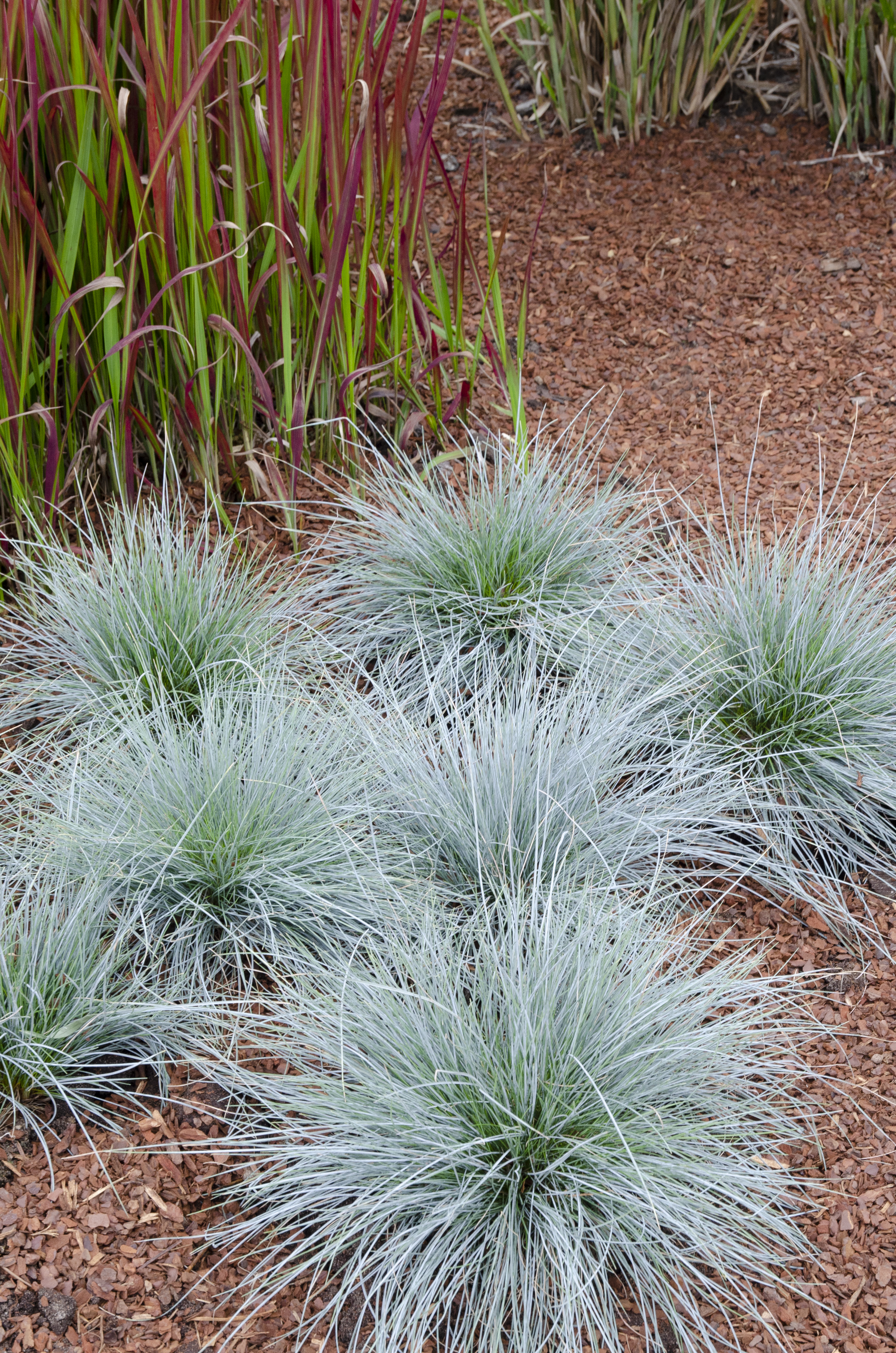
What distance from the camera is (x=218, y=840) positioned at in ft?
6.32

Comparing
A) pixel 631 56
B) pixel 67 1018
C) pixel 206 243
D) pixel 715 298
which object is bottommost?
pixel 67 1018

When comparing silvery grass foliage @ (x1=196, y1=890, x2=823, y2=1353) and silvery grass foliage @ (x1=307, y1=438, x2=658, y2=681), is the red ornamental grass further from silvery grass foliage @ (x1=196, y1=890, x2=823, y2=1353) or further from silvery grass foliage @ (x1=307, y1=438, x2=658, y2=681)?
silvery grass foliage @ (x1=196, y1=890, x2=823, y2=1353)

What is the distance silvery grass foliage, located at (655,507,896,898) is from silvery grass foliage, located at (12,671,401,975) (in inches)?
26.2

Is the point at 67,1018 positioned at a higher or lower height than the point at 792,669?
lower

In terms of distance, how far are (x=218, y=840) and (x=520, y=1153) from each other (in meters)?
0.70

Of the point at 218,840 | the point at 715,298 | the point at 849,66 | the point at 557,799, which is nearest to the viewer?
the point at 218,840

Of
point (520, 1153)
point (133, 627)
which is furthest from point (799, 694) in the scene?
point (133, 627)

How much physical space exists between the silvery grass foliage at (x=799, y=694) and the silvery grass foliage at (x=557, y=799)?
7 cm

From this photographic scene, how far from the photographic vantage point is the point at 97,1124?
5.64 ft

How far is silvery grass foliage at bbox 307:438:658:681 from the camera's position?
101 inches

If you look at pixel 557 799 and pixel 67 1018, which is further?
pixel 557 799

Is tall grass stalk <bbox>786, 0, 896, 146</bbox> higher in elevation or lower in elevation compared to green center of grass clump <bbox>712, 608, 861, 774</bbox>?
higher

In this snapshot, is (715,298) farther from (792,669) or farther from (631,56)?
(792,669)

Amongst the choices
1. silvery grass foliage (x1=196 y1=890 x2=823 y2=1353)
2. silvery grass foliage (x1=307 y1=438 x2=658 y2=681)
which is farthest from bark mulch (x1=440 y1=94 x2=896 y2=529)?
silvery grass foliage (x1=196 y1=890 x2=823 y2=1353)
